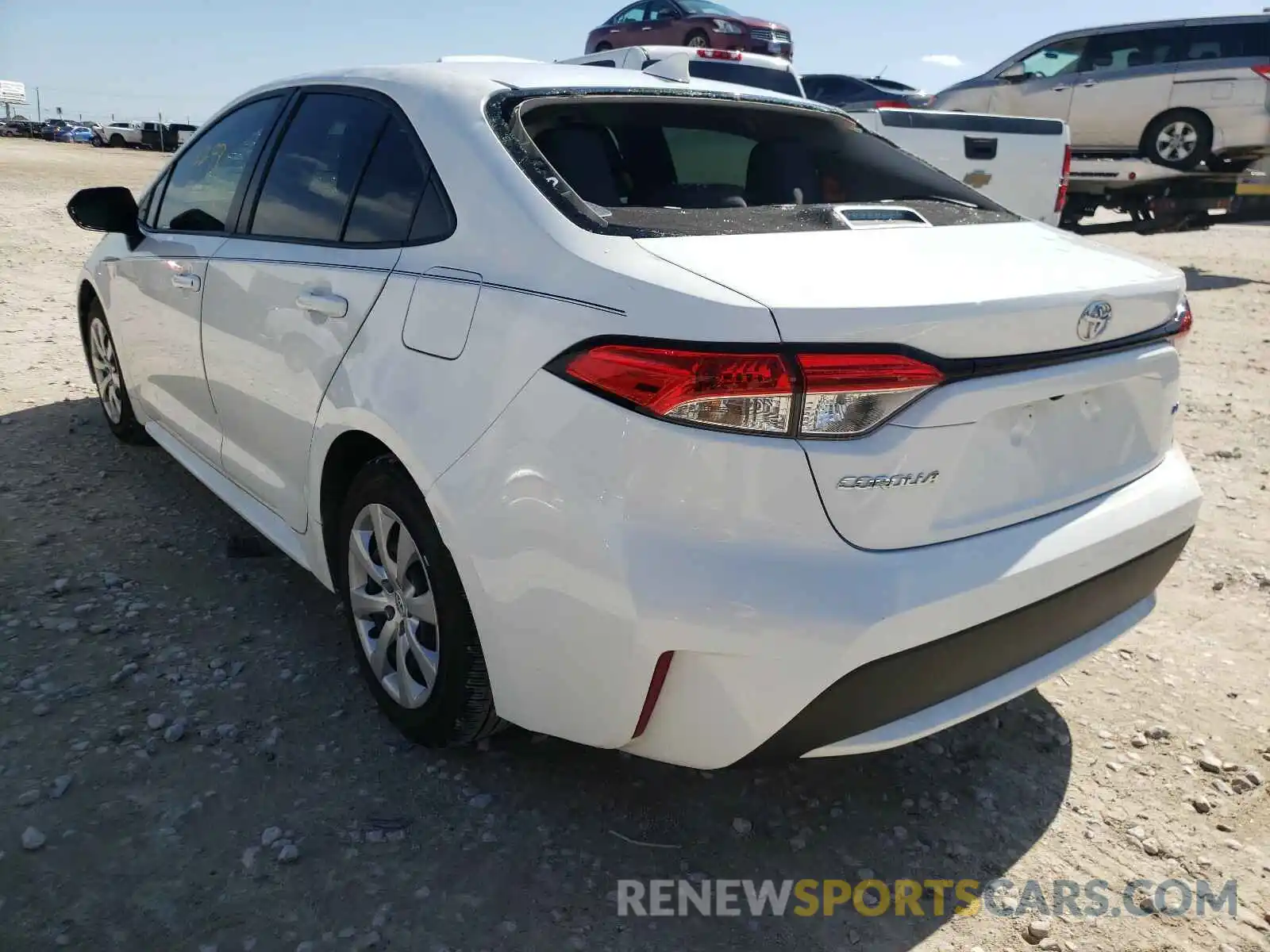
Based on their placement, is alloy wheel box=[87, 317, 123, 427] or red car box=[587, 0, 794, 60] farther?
red car box=[587, 0, 794, 60]

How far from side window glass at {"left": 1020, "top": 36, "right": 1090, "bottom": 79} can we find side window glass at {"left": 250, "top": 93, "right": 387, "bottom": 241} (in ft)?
36.7

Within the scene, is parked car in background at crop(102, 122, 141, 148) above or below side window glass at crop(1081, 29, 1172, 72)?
below

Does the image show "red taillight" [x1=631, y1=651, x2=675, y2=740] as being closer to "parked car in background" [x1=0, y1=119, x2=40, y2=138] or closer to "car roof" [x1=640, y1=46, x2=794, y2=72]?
"car roof" [x1=640, y1=46, x2=794, y2=72]

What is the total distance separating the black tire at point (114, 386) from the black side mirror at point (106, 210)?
1.89 feet

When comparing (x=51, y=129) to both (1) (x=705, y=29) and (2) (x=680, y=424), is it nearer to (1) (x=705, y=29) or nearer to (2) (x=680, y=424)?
(1) (x=705, y=29)

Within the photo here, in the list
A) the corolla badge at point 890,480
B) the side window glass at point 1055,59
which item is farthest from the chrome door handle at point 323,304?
the side window glass at point 1055,59

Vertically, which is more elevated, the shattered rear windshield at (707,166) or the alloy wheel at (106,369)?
the shattered rear windshield at (707,166)

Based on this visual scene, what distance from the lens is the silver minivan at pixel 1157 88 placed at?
1044 cm

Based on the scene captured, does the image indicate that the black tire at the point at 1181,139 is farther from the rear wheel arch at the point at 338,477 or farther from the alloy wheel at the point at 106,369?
the rear wheel arch at the point at 338,477

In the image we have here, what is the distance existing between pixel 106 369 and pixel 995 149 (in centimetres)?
633

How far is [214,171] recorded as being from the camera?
3.46m

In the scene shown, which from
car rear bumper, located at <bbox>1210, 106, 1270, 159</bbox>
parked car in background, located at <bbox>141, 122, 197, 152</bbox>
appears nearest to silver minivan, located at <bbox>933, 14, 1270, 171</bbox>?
car rear bumper, located at <bbox>1210, 106, 1270, 159</bbox>

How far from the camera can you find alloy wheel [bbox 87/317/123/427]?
14.6 feet

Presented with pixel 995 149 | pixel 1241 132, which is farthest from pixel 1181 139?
pixel 995 149
